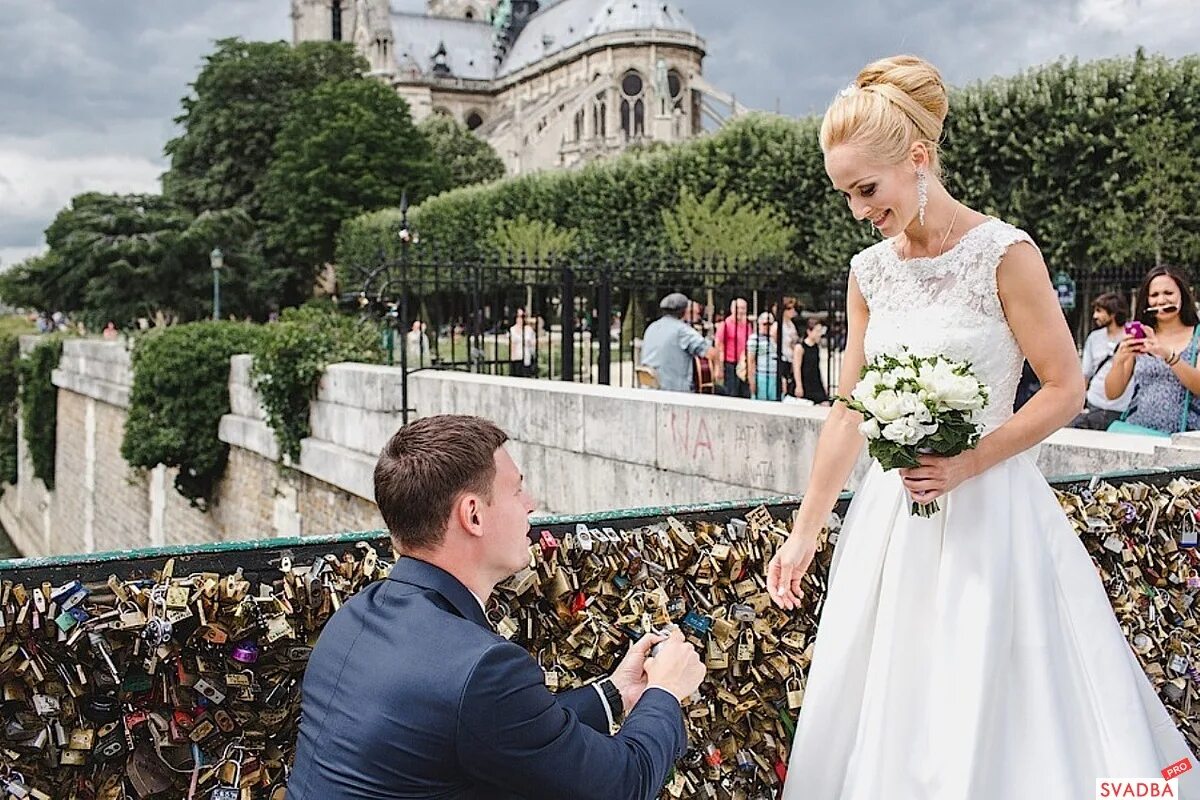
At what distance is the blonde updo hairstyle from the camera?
8.32 feet

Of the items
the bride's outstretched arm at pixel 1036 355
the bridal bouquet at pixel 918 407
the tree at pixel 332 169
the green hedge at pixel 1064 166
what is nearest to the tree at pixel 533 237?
the green hedge at pixel 1064 166

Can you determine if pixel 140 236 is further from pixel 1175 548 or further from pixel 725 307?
pixel 1175 548

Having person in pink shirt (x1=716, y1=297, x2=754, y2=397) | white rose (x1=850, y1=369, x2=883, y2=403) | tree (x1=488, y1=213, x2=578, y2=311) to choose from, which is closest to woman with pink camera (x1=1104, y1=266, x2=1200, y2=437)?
white rose (x1=850, y1=369, x2=883, y2=403)

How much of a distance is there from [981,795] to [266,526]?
38.9ft

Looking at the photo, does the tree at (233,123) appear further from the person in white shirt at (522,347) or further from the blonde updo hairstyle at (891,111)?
the blonde updo hairstyle at (891,111)

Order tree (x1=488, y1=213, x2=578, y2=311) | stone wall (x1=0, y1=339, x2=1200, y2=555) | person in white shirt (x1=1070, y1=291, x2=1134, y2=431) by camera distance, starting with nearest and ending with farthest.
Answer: stone wall (x1=0, y1=339, x2=1200, y2=555) → person in white shirt (x1=1070, y1=291, x2=1134, y2=431) → tree (x1=488, y1=213, x2=578, y2=311)

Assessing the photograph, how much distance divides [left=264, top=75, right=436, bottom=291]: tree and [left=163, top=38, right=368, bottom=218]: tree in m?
2.12

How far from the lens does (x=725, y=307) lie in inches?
486

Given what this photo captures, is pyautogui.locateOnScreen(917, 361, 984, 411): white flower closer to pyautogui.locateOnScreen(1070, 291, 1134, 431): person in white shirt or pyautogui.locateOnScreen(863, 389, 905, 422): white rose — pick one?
pyautogui.locateOnScreen(863, 389, 905, 422): white rose

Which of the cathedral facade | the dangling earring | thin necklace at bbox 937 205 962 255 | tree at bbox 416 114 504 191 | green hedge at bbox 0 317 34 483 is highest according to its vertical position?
the cathedral facade

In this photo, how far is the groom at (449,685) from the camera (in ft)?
5.92

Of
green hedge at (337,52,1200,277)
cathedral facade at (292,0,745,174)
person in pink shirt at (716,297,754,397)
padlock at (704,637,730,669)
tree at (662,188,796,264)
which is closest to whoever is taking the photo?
padlock at (704,637,730,669)

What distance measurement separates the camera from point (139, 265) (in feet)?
128

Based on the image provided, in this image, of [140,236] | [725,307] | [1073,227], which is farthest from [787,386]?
[140,236]
